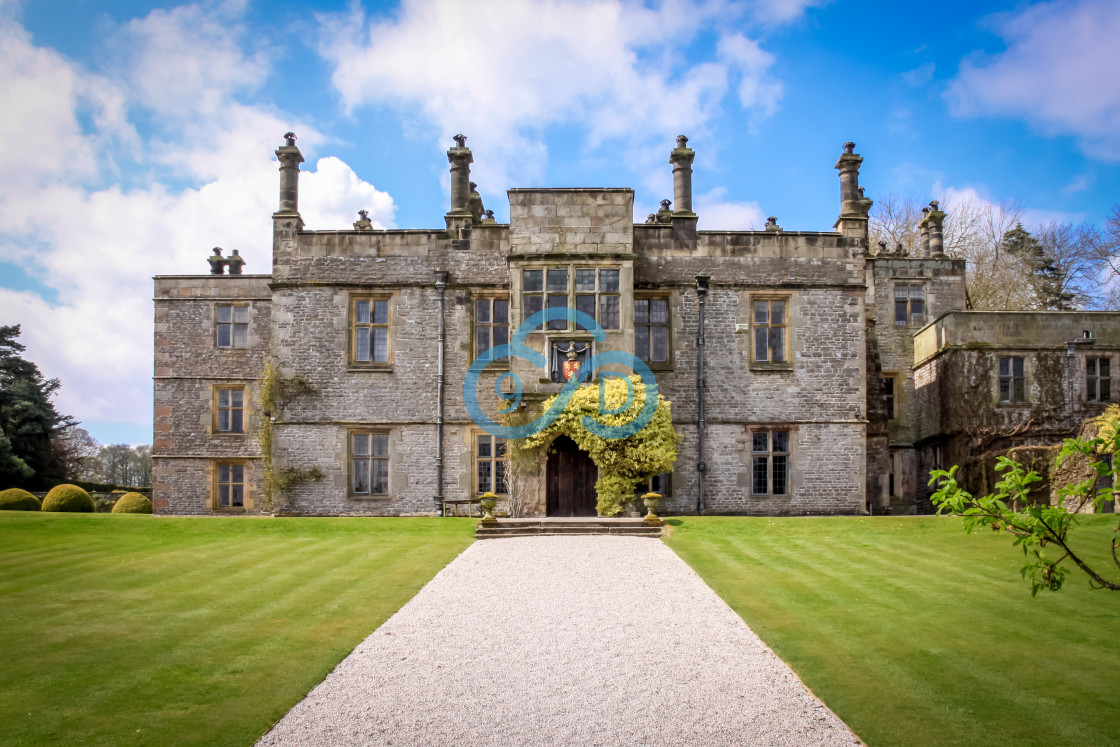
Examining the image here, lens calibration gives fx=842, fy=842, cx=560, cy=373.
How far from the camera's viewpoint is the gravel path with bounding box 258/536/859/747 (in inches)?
243

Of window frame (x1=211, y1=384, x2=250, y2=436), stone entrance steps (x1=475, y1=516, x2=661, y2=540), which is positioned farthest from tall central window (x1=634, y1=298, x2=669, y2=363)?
window frame (x1=211, y1=384, x2=250, y2=436)

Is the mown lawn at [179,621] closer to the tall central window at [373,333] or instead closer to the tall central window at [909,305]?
the tall central window at [373,333]

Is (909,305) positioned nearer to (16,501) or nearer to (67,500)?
(67,500)

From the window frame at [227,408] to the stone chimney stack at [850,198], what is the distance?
17013 millimetres

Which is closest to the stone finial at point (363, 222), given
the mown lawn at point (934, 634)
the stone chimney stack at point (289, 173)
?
the stone chimney stack at point (289, 173)

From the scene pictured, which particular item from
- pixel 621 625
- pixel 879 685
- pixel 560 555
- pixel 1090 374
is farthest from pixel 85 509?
pixel 1090 374

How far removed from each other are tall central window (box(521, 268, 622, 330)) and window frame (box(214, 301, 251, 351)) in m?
9.64

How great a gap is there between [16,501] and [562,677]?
19926 mm

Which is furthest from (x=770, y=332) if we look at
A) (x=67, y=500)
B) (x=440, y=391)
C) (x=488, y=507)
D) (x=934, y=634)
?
(x=67, y=500)

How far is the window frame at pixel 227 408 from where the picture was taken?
2430 cm

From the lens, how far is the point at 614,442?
59.9 ft

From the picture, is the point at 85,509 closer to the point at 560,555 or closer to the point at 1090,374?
the point at 560,555

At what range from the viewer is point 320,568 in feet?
39.7

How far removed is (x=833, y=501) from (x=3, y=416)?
32.2m
